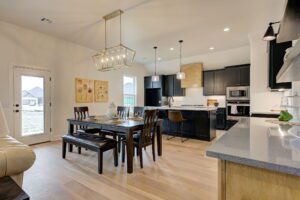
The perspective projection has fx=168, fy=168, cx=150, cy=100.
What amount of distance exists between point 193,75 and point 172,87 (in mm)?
1117

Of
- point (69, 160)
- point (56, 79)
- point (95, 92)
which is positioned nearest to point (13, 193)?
point (69, 160)

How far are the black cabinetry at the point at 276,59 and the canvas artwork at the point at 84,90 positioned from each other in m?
4.99

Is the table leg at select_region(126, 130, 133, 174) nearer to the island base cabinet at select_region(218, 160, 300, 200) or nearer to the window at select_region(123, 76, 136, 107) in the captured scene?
the island base cabinet at select_region(218, 160, 300, 200)

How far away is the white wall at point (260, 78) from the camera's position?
174 inches

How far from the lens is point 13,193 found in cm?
99

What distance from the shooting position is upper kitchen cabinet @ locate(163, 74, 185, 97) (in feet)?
23.8

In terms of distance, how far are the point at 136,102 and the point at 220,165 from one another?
276 inches

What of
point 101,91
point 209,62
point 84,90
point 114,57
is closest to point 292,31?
point 114,57

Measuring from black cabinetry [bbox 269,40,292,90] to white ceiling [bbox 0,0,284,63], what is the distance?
3.78ft

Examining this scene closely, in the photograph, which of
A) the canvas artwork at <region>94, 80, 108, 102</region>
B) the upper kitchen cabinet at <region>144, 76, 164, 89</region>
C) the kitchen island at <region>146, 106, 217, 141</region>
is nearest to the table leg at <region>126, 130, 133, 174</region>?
the kitchen island at <region>146, 106, 217, 141</region>

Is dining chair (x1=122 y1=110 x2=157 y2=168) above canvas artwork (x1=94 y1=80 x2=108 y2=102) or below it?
below

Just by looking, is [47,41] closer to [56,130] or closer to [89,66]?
[89,66]

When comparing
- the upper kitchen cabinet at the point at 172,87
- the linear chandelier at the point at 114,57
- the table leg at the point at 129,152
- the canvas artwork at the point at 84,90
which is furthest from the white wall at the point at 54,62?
the table leg at the point at 129,152

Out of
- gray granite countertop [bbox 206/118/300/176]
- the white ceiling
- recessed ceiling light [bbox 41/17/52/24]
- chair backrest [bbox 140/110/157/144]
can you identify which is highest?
recessed ceiling light [bbox 41/17/52/24]
